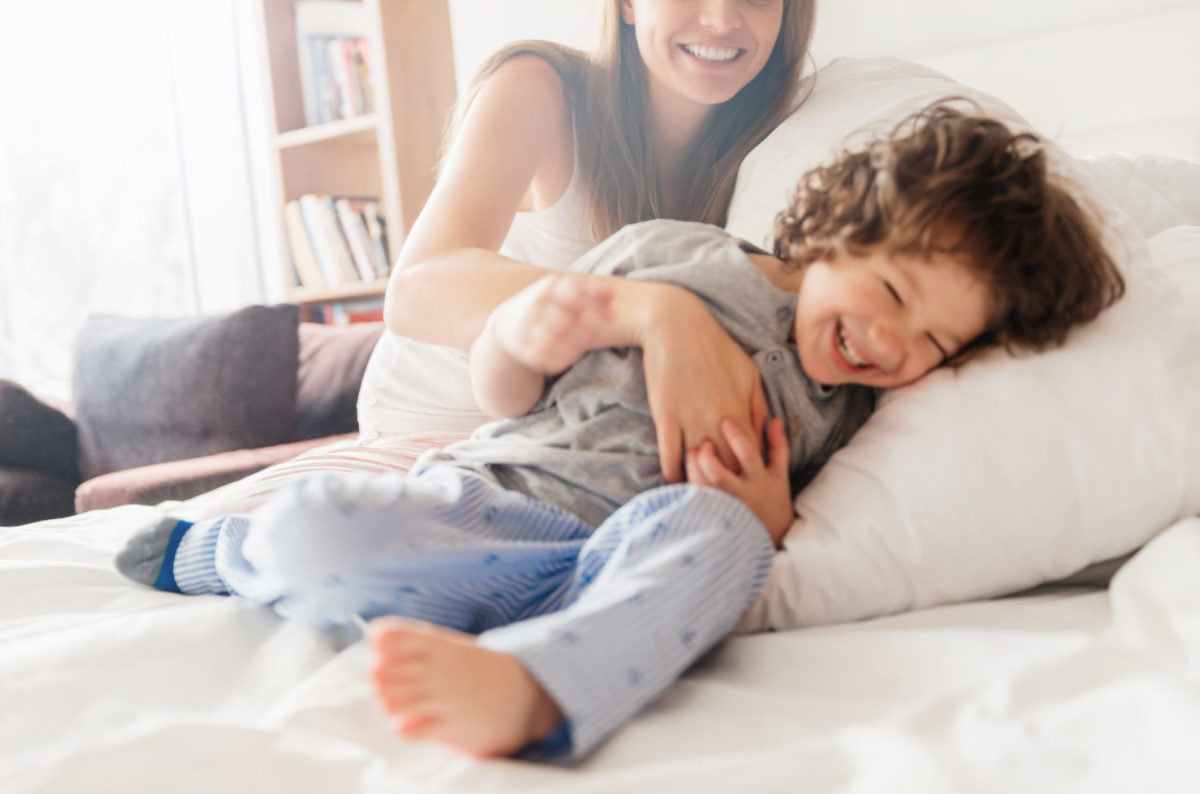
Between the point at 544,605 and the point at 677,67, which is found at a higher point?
the point at 677,67

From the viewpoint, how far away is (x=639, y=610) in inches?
22.6

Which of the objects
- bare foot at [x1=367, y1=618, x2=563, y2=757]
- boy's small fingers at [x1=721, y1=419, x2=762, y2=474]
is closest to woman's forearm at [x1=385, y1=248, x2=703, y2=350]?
boy's small fingers at [x1=721, y1=419, x2=762, y2=474]

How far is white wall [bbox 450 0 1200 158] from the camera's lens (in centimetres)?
168

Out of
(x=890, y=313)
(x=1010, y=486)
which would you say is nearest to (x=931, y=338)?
(x=890, y=313)

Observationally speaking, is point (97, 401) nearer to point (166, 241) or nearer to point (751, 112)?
point (166, 241)

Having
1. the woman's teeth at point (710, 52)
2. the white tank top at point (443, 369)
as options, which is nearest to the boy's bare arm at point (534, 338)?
the white tank top at point (443, 369)

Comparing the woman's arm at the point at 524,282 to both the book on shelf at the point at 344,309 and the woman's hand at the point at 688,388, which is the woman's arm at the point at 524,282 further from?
the book on shelf at the point at 344,309

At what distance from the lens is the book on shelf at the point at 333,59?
2.93 meters

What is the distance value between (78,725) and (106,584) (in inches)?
15.1

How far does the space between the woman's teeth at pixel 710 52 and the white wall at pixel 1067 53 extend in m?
0.66

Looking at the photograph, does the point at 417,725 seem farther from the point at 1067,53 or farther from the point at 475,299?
the point at 1067,53

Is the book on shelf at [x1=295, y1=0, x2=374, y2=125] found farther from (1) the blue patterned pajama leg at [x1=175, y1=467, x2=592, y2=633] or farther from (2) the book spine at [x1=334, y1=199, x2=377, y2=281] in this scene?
(1) the blue patterned pajama leg at [x1=175, y1=467, x2=592, y2=633]

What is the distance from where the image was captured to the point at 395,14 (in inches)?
107

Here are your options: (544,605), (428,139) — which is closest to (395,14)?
(428,139)
